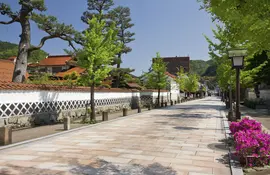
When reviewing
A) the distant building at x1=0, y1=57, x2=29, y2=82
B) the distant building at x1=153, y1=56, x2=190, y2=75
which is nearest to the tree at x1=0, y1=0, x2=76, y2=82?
the distant building at x1=0, y1=57, x2=29, y2=82

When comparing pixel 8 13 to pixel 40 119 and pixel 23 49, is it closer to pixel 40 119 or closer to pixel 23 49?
pixel 23 49

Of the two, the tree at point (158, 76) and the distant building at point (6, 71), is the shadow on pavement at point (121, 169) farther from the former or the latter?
the tree at point (158, 76)

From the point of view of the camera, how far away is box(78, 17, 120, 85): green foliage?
50.9ft

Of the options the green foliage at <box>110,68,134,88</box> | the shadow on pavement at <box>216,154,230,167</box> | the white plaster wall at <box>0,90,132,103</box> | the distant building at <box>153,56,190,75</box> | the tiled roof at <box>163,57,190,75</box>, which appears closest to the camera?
the shadow on pavement at <box>216,154,230,167</box>

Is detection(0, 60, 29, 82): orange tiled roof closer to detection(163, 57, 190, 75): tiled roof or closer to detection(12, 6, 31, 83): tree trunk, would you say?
detection(12, 6, 31, 83): tree trunk

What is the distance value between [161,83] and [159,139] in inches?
869

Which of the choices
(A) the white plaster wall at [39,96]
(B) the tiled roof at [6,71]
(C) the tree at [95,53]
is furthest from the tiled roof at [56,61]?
(C) the tree at [95,53]

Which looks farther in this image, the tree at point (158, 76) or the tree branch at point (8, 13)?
the tree at point (158, 76)

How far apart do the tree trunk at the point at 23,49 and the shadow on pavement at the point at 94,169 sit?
14.7 metres

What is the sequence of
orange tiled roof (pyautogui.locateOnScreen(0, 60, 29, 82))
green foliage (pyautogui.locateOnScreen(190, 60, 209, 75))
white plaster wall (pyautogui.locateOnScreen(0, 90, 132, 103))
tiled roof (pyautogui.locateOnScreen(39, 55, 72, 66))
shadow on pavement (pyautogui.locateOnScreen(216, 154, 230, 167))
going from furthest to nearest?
green foliage (pyautogui.locateOnScreen(190, 60, 209, 75))
tiled roof (pyautogui.locateOnScreen(39, 55, 72, 66))
orange tiled roof (pyautogui.locateOnScreen(0, 60, 29, 82))
white plaster wall (pyautogui.locateOnScreen(0, 90, 132, 103))
shadow on pavement (pyautogui.locateOnScreen(216, 154, 230, 167))

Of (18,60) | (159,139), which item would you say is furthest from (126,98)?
(159,139)

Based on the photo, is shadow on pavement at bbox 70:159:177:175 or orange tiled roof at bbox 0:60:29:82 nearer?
shadow on pavement at bbox 70:159:177:175

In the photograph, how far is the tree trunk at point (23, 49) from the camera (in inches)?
765

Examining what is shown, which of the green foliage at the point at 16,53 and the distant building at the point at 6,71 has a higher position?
the green foliage at the point at 16,53
